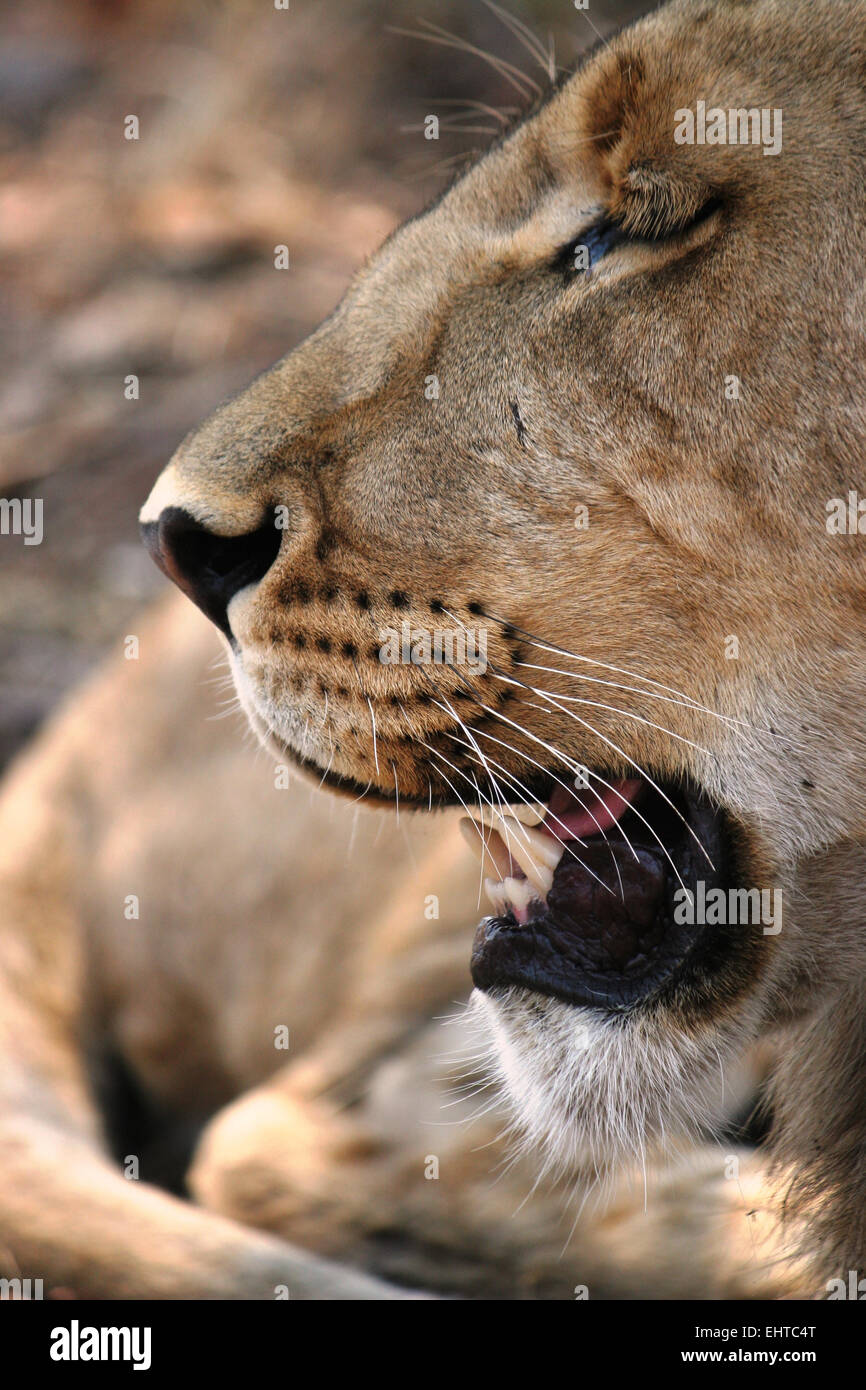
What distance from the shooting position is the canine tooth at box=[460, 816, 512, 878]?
2.17 metres

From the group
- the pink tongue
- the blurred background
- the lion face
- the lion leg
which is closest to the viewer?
the lion face

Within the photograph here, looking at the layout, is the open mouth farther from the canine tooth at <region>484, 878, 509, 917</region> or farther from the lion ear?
the lion ear

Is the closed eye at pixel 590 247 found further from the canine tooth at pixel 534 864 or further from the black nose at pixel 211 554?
the canine tooth at pixel 534 864

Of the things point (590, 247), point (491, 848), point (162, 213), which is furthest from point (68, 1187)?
point (162, 213)

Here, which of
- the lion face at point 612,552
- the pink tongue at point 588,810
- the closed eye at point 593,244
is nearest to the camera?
the lion face at point 612,552

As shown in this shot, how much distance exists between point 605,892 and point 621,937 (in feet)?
0.21

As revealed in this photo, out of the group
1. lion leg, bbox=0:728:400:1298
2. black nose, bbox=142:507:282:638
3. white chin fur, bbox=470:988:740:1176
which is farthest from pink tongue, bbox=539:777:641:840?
lion leg, bbox=0:728:400:1298

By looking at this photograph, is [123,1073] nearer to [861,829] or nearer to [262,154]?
[861,829]

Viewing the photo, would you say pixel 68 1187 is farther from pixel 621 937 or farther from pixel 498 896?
pixel 621 937

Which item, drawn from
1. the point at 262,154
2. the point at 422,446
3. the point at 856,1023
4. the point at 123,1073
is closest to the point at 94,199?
the point at 262,154

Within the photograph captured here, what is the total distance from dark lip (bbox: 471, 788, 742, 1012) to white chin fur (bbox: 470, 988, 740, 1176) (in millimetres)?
28

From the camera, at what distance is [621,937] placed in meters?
1.99

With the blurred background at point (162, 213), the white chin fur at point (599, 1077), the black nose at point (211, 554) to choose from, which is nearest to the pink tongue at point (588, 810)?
the white chin fur at point (599, 1077)

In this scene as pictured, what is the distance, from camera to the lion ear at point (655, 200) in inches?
71.8
